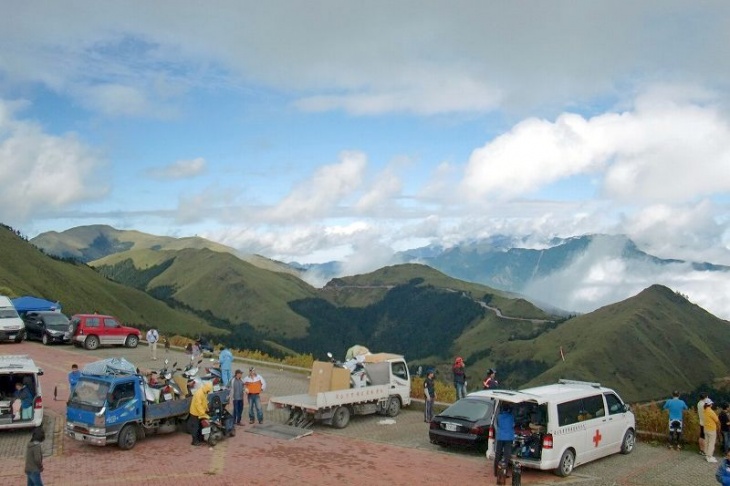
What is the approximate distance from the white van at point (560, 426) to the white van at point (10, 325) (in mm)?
26169

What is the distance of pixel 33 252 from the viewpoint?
9356 cm

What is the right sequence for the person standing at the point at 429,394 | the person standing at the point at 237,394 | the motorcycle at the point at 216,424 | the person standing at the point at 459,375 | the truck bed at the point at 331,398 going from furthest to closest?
the person standing at the point at 459,375 → the person standing at the point at 429,394 → the person standing at the point at 237,394 → the truck bed at the point at 331,398 → the motorcycle at the point at 216,424

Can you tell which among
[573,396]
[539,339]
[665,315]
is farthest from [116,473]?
[665,315]

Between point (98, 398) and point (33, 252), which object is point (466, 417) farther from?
point (33, 252)

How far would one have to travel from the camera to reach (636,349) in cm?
14250

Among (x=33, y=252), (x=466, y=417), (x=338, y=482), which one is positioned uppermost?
(x=33, y=252)

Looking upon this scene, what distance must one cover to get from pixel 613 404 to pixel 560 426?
9.36 feet

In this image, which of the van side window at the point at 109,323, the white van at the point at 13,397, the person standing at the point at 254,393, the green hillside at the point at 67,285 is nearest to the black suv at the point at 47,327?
the van side window at the point at 109,323

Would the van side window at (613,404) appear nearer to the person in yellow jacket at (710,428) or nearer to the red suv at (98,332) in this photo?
the person in yellow jacket at (710,428)

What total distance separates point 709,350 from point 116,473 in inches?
6843

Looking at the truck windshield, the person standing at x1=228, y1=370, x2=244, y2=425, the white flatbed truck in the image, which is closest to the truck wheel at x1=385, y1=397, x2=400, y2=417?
the white flatbed truck

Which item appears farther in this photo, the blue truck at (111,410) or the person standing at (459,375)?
the person standing at (459,375)

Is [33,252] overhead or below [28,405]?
overhead

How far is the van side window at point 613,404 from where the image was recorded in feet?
53.5
